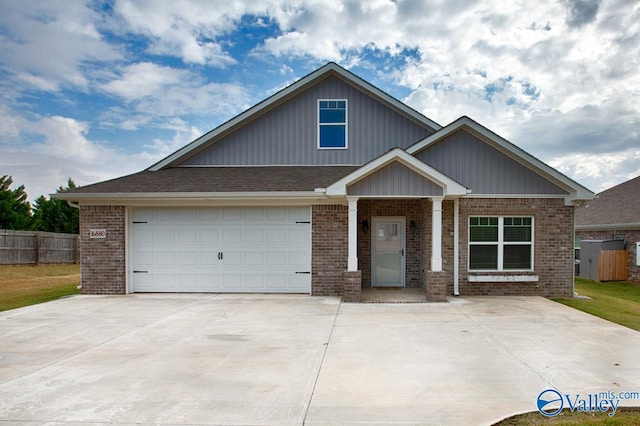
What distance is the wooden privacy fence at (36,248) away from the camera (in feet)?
67.5

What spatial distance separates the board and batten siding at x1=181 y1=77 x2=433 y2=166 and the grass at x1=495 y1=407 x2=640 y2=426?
10325mm

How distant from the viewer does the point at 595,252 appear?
60.2 ft

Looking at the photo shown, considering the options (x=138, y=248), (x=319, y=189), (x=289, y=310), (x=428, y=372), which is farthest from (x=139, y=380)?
(x=138, y=248)

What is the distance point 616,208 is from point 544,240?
12.2 metres

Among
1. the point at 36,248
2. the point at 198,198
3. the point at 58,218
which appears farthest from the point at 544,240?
the point at 58,218

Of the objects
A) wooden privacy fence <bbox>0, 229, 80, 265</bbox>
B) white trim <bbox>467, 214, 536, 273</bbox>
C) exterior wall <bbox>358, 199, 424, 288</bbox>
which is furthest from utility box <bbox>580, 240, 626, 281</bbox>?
wooden privacy fence <bbox>0, 229, 80, 265</bbox>

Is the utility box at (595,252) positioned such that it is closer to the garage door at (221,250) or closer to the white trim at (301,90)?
the white trim at (301,90)

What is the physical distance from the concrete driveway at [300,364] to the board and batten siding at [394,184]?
3.01 meters

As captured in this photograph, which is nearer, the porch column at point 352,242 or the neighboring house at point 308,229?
the porch column at point 352,242

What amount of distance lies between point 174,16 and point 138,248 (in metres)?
7.36

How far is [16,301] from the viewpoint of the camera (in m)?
11.7

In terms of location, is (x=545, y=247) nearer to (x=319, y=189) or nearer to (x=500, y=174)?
→ (x=500, y=174)

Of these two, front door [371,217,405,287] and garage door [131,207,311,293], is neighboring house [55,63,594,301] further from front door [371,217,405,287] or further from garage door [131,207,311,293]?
front door [371,217,405,287]

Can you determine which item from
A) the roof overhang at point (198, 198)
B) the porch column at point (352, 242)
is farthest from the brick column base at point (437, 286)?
the roof overhang at point (198, 198)
